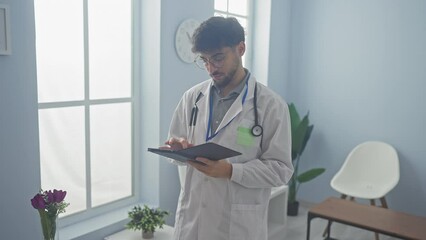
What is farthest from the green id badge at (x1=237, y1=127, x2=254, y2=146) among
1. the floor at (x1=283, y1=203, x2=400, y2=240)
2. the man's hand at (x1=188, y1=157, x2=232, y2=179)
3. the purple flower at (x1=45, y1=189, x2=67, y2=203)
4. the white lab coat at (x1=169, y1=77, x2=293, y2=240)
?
the floor at (x1=283, y1=203, x2=400, y2=240)

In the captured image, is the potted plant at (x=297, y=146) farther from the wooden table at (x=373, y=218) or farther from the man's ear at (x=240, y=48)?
the man's ear at (x=240, y=48)

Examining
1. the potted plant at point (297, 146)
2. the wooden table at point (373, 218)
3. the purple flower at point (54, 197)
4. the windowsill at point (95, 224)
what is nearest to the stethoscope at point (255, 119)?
the purple flower at point (54, 197)

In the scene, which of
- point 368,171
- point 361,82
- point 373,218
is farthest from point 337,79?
point 373,218

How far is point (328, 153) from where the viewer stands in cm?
409

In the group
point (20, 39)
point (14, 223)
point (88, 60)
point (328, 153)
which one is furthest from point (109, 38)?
point (328, 153)

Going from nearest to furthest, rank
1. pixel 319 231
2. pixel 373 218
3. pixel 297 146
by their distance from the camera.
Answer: pixel 373 218, pixel 319 231, pixel 297 146

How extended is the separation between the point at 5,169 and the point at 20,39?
64 centimetres

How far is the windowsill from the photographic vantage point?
2363 mm

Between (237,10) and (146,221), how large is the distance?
228 centimetres

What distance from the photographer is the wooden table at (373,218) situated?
2.60 metres

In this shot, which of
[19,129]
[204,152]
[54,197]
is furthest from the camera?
[19,129]

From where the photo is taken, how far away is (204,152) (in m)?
1.29

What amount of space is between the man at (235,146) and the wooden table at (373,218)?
1.48m

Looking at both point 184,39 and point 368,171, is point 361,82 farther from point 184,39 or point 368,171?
point 184,39
